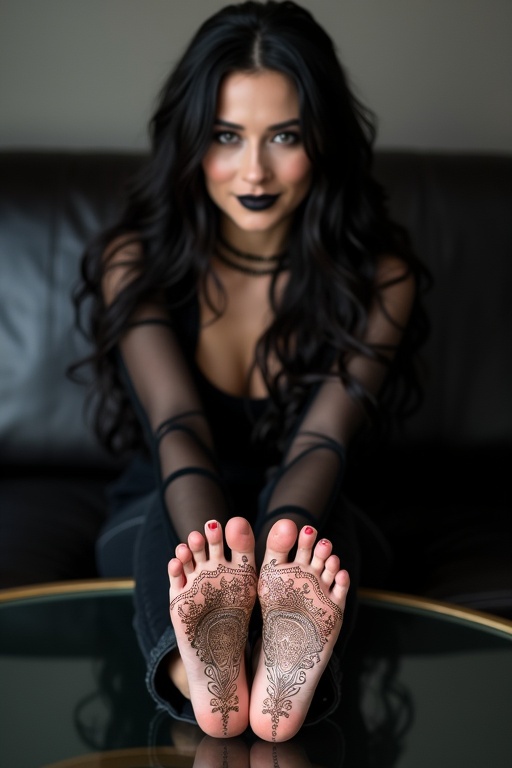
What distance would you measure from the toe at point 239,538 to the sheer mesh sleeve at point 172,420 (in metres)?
0.15

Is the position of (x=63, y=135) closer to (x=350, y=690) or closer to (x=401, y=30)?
(x=401, y=30)

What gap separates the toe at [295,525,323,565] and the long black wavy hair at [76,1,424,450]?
45 centimetres

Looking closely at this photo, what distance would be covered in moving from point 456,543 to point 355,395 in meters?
0.34

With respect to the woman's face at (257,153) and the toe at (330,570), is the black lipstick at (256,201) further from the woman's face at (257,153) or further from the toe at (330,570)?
the toe at (330,570)

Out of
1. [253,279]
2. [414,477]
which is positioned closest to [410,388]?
[414,477]

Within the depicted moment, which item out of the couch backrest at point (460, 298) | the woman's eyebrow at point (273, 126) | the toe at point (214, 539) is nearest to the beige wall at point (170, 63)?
the couch backrest at point (460, 298)

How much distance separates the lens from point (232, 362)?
1.56m

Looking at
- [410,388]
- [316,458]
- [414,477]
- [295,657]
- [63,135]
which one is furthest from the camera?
[63,135]

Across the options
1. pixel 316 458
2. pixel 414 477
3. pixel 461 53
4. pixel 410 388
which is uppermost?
pixel 461 53

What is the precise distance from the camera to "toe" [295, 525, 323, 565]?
3.21ft

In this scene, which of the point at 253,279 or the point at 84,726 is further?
the point at 253,279

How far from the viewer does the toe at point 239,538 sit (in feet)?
3.18

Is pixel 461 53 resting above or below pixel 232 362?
above

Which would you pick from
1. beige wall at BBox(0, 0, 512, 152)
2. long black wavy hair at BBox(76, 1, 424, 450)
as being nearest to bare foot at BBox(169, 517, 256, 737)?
long black wavy hair at BBox(76, 1, 424, 450)
